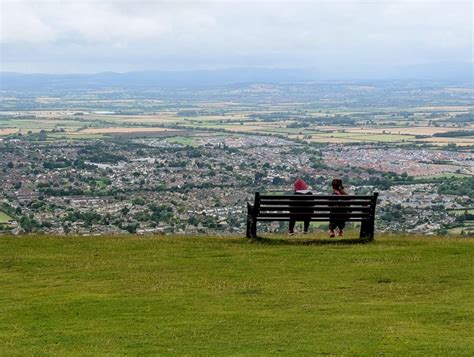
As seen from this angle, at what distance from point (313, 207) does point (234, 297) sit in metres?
5.83

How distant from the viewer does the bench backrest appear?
1789 cm

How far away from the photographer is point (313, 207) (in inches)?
709

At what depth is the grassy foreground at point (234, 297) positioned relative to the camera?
10008 mm

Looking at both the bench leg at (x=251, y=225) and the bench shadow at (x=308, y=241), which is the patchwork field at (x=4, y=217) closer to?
the bench leg at (x=251, y=225)

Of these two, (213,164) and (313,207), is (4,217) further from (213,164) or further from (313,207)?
(213,164)

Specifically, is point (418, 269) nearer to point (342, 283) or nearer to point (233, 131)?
point (342, 283)

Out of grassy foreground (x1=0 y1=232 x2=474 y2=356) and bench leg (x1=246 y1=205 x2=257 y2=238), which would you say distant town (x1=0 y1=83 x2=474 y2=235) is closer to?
bench leg (x1=246 y1=205 x2=257 y2=238)

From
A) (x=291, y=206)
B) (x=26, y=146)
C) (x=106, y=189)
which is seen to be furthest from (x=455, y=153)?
(x=291, y=206)

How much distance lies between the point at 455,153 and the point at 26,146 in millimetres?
34969

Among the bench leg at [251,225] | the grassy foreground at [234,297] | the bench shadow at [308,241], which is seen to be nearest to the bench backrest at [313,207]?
the bench leg at [251,225]

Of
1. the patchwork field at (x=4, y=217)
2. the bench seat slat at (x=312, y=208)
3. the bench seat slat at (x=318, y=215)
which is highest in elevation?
the bench seat slat at (x=312, y=208)

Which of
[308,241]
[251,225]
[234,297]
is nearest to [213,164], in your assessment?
[251,225]

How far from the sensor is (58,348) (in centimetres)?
991

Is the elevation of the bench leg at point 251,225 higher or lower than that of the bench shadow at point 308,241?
higher
